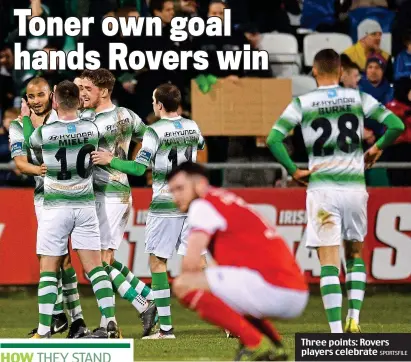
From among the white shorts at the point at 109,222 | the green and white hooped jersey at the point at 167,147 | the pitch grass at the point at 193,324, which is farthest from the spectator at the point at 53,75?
the green and white hooped jersey at the point at 167,147

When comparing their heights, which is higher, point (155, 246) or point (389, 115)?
point (389, 115)

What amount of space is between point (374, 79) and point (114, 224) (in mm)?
5124

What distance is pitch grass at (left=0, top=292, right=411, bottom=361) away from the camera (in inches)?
419

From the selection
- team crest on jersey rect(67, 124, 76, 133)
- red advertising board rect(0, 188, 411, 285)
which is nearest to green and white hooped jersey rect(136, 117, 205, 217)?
team crest on jersey rect(67, 124, 76, 133)

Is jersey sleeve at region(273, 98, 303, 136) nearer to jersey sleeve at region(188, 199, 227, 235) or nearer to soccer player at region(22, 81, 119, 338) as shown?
soccer player at region(22, 81, 119, 338)

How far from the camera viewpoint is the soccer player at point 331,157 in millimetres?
10922

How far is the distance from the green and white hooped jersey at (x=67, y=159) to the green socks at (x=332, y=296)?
2.08 metres

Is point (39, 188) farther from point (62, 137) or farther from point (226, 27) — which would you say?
point (226, 27)

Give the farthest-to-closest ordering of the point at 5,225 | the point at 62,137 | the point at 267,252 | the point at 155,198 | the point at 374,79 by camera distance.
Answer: the point at 374,79
the point at 5,225
the point at 155,198
the point at 62,137
the point at 267,252

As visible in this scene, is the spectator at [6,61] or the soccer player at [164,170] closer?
the soccer player at [164,170]

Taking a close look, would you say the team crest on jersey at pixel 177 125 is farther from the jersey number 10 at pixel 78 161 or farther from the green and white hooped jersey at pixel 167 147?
the jersey number 10 at pixel 78 161

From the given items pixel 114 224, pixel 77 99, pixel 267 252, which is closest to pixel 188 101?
pixel 114 224

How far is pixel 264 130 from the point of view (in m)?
15.7

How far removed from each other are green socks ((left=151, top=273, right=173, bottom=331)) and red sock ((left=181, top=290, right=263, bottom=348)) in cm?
364
